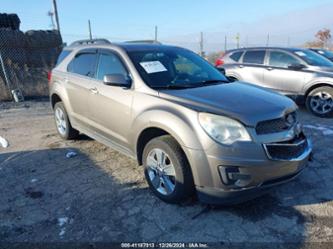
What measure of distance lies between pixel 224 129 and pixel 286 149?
71 cm

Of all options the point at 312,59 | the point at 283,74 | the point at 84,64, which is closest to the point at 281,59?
the point at 283,74

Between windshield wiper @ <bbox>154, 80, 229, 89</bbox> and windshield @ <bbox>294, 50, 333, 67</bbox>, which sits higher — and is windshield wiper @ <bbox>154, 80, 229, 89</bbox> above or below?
above

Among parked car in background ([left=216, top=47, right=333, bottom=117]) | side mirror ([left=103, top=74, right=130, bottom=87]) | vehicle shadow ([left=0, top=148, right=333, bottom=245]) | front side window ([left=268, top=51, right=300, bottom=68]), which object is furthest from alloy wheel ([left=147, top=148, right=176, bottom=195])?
front side window ([left=268, top=51, right=300, bottom=68])

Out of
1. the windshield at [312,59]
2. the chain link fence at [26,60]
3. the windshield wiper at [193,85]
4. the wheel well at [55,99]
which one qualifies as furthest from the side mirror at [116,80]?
the chain link fence at [26,60]

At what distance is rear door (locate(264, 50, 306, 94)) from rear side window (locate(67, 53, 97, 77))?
5065mm

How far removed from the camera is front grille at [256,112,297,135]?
117 inches

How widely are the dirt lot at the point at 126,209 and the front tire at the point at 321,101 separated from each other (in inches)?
101

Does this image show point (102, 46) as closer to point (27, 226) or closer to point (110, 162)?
point (110, 162)

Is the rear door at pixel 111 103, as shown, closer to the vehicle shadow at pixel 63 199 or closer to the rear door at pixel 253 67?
the vehicle shadow at pixel 63 199

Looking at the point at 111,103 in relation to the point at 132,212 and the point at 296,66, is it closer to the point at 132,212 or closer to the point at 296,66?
the point at 132,212

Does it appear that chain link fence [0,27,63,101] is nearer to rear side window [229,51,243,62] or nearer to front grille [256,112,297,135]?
rear side window [229,51,243,62]

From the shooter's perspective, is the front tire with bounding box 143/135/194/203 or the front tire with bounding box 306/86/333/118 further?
the front tire with bounding box 306/86/333/118

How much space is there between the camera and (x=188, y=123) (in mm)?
3045

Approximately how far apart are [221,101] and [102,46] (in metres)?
2.24
